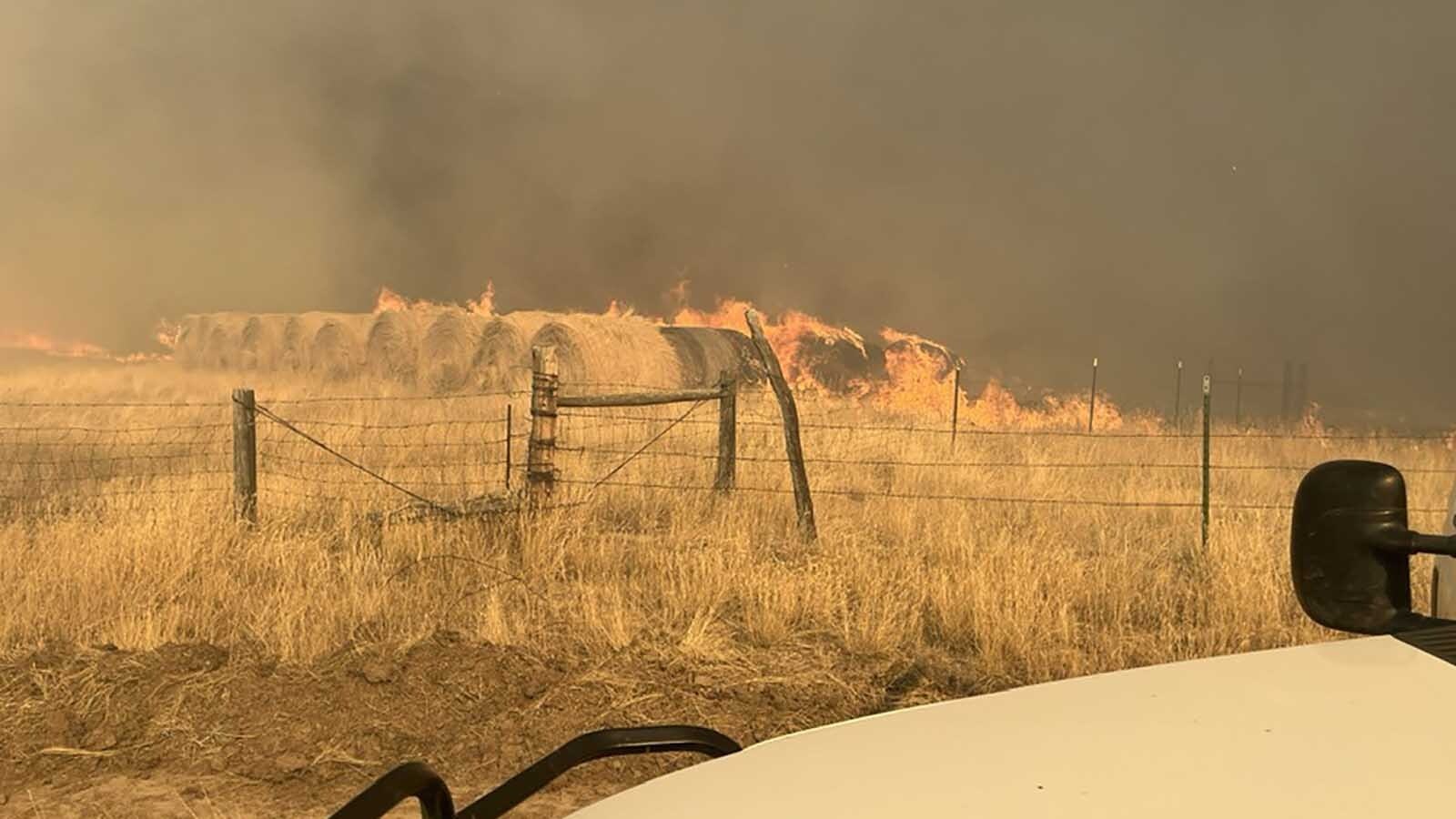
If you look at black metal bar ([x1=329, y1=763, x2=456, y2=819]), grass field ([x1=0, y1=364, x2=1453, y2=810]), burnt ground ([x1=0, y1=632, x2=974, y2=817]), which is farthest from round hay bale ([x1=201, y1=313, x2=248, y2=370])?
black metal bar ([x1=329, y1=763, x2=456, y2=819])

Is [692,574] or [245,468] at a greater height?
[245,468]

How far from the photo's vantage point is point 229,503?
8.10 meters

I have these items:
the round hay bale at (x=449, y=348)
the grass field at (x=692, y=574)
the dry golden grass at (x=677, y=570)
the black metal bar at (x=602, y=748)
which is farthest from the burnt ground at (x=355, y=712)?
the round hay bale at (x=449, y=348)

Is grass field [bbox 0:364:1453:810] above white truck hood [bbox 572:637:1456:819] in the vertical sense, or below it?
below

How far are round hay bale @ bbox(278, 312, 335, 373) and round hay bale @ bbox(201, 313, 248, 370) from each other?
217cm

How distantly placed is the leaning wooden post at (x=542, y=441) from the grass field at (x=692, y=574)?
19 centimetres

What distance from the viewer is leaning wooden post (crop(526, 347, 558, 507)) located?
7848 mm

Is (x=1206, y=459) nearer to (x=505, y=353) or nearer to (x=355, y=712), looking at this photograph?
(x=355, y=712)

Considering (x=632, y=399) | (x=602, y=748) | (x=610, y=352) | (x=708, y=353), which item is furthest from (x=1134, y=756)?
(x=708, y=353)

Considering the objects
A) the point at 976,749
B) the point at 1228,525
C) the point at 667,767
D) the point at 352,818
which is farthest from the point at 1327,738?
the point at 1228,525

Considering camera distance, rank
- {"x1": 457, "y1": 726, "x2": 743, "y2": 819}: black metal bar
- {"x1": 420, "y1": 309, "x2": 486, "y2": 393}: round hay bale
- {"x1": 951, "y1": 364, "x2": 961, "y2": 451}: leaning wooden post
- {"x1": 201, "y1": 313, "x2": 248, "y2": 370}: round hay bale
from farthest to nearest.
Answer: {"x1": 201, "y1": 313, "x2": 248, "y2": 370}: round hay bale < {"x1": 420, "y1": 309, "x2": 486, "y2": 393}: round hay bale < {"x1": 951, "y1": 364, "x2": 961, "y2": 451}: leaning wooden post < {"x1": 457, "y1": 726, "x2": 743, "y2": 819}: black metal bar

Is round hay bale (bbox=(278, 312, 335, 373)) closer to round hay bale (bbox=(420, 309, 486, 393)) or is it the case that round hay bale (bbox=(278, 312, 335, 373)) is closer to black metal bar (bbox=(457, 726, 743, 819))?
round hay bale (bbox=(420, 309, 486, 393))

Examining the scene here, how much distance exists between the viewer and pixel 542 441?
7855mm

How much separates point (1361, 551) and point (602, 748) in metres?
1.24
